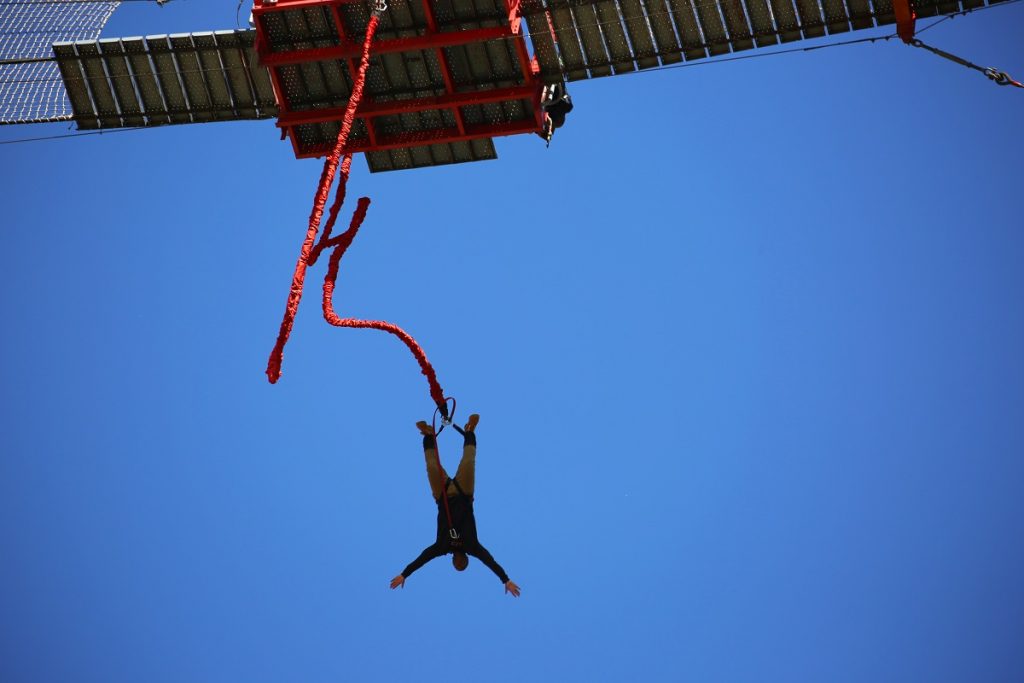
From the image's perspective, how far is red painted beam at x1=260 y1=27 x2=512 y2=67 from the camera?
19.6 meters

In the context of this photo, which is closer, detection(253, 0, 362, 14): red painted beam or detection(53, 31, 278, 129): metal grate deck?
detection(253, 0, 362, 14): red painted beam

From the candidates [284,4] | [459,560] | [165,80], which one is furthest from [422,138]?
[459,560]

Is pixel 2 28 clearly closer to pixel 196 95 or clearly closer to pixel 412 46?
pixel 196 95

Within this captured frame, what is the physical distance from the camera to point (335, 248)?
61.1 ft

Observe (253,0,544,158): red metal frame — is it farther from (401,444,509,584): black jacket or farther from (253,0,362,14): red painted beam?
(401,444,509,584): black jacket

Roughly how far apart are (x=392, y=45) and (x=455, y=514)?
8.04 meters

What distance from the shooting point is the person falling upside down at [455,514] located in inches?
747

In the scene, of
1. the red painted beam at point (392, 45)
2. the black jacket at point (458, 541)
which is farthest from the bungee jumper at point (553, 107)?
the black jacket at point (458, 541)

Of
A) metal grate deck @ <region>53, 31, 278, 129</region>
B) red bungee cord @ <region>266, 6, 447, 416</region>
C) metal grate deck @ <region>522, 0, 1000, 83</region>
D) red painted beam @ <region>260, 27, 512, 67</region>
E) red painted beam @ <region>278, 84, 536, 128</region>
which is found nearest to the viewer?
red bungee cord @ <region>266, 6, 447, 416</region>

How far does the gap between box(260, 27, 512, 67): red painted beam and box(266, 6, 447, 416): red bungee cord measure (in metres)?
1.66

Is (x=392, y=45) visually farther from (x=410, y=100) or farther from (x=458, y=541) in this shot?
(x=458, y=541)

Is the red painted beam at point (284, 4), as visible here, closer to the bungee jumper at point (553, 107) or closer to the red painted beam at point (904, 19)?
the bungee jumper at point (553, 107)

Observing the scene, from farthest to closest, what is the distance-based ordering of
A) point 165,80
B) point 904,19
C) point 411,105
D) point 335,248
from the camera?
point 165,80
point 411,105
point 904,19
point 335,248

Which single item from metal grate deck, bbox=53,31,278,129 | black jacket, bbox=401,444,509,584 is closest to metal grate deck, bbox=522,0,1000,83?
metal grate deck, bbox=53,31,278,129
